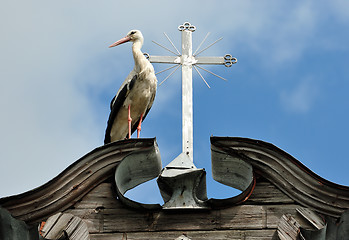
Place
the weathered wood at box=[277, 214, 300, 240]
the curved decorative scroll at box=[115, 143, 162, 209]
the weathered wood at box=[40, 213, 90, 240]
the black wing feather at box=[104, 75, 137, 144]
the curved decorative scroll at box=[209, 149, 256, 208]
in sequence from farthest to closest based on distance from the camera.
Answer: the black wing feather at box=[104, 75, 137, 144], the curved decorative scroll at box=[115, 143, 162, 209], the curved decorative scroll at box=[209, 149, 256, 208], the weathered wood at box=[40, 213, 90, 240], the weathered wood at box=[277, 214, 300, 240]

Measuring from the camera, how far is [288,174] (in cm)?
804

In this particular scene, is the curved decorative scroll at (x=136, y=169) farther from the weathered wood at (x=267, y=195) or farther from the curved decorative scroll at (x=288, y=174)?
the weathered wood at (x=267, y=195)

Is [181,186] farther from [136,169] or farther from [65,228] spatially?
[65,228]

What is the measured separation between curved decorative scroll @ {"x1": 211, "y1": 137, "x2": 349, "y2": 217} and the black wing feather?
4809 millimetres

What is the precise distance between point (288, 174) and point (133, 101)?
5.22 m

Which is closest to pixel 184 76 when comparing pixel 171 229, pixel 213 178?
pixel 213 178

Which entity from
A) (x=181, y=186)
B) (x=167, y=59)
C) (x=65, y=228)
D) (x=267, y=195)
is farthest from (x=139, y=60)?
(x=65, y=228)

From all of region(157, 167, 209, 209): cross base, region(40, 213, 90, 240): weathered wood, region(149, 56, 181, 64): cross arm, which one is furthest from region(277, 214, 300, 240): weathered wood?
region(149, 56, 181, 64): cross arm

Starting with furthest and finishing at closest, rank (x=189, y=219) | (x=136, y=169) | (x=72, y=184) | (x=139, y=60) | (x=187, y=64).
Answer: (x=139, y=60) < (x=187, y=64) < (x=136, y=169) < (x=72, y=184) < (x=189, y=219)

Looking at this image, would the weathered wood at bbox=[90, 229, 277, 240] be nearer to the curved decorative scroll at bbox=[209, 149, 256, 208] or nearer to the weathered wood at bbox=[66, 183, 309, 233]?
the weathered wood at bbox=[66, 183, 309, 233]

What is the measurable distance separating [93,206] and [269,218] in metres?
1.52

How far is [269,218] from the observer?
311 inches

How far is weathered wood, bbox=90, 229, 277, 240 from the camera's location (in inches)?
308

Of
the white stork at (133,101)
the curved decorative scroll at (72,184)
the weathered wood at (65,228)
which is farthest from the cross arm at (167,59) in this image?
the weathered wood at (65,228)
